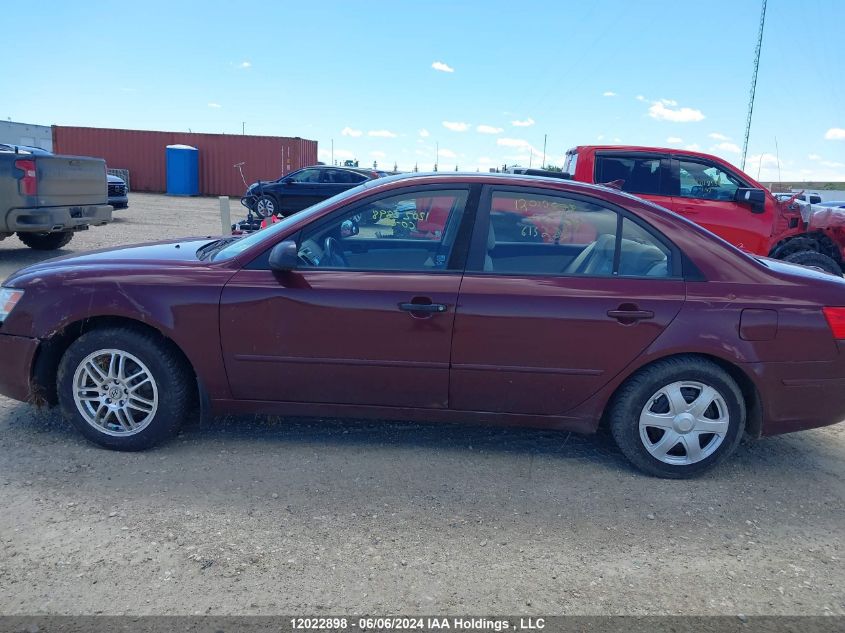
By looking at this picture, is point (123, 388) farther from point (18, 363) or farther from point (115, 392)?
point (18, 363)

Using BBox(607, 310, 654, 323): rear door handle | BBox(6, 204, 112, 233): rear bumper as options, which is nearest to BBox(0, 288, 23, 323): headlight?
BBox(607, 310, 654, 323): rear door handle

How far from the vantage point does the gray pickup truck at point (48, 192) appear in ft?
28.7

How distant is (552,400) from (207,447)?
1963 mm

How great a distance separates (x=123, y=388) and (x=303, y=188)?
16.3 metres

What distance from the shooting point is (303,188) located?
63.9ft

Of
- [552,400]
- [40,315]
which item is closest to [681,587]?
[552,400]

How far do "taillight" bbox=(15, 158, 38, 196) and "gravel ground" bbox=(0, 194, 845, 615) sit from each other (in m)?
5.55

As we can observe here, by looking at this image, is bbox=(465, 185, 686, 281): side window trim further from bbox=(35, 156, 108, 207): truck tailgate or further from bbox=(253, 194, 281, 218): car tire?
bbox=(253, 194, 281, 218): car tire

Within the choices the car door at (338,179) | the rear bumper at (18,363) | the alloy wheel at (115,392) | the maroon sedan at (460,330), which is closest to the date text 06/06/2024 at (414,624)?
the maroon sedan at (460,330)

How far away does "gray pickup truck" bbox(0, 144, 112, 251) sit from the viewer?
8.76 metres

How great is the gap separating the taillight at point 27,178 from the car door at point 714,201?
26.4ft

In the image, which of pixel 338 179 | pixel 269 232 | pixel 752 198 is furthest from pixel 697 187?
pixel 338 179

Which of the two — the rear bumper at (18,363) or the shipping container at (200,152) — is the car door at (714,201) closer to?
the rear bumper at (18,363)

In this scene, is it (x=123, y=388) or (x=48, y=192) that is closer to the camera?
(x=123, y=388)
